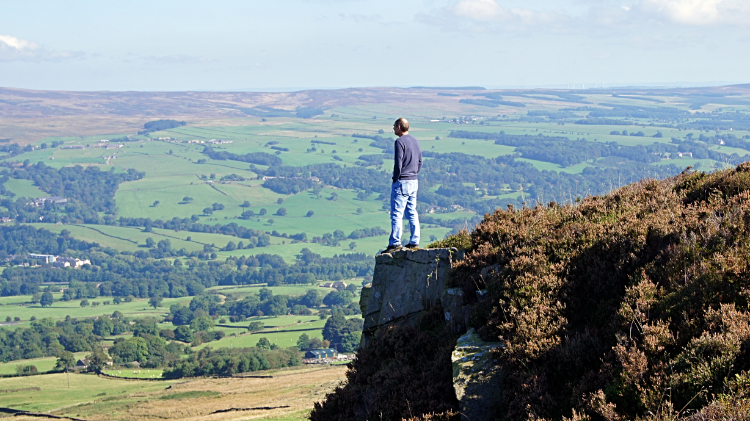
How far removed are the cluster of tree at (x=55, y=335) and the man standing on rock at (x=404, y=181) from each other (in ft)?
288

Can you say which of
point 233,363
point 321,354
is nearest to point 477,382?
point 233,363

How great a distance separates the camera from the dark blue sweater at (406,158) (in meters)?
12.8

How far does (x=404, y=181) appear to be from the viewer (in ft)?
42.9

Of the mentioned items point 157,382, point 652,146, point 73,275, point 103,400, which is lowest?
point 73,275

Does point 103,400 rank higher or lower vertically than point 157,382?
higher

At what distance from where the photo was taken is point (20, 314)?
11800 cm

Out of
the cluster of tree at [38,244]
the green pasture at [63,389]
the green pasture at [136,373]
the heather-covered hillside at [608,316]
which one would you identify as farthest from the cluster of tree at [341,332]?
the cluster of tree at [38,244]

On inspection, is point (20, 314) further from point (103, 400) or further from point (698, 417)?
point (698, 417)

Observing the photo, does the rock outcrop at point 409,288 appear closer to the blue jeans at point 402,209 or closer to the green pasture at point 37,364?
the blue jeans at point 402,209

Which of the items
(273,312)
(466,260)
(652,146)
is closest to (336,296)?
(273,312)

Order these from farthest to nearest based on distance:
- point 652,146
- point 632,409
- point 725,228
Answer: point 652,146
point 725,228
point 632,409

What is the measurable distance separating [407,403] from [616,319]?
119 inches

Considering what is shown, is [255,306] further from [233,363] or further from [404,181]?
[404,181]

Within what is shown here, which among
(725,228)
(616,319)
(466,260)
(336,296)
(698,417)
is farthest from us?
(336,296)
